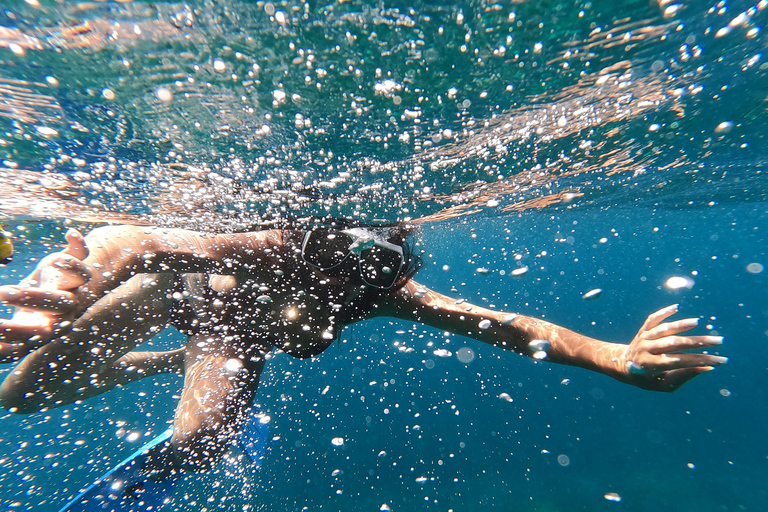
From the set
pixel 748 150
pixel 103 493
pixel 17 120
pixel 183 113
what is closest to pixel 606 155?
pixel 748 150

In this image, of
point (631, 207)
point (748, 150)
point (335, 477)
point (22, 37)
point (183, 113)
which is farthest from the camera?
point (335, 477)

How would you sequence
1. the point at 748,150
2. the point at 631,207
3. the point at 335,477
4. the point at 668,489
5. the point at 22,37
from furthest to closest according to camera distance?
the point at 335,477
the point at 631,207
the point at 668,489
the point at 748,150
the point at 22,37

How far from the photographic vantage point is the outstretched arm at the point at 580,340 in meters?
2.29

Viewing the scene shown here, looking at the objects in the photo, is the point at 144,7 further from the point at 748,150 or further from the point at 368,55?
the point at 748,150

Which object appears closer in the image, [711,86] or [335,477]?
[711,86]

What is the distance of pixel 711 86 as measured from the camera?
5691mm

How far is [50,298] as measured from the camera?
2.07 meters

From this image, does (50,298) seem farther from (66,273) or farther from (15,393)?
(15,393)

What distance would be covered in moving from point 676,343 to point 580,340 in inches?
34.2

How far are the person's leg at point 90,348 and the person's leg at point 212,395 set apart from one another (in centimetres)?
80

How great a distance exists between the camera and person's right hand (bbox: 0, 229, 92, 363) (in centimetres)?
204

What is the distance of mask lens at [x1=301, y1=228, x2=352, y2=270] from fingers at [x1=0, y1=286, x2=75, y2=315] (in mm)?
1957

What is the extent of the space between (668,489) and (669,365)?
21881 mm

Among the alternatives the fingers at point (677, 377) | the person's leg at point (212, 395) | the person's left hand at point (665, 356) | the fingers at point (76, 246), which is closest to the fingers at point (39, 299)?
the fingers at point (76, 246)
